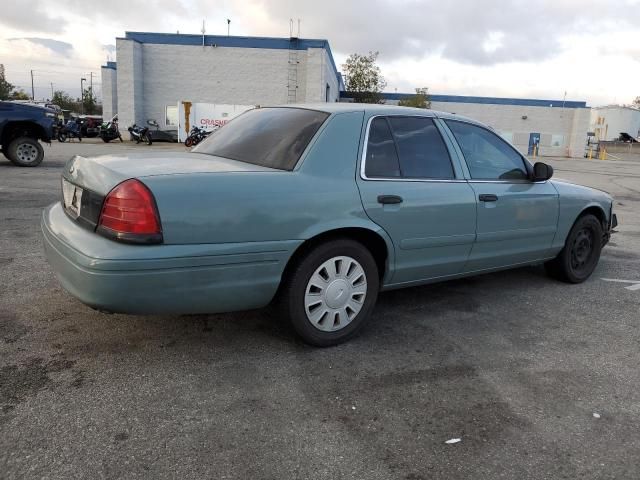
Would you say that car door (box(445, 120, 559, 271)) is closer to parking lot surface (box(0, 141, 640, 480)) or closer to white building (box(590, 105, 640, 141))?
parking lot surface (box(0, 141, 640, 480))

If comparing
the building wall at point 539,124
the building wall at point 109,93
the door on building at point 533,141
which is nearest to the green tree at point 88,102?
the building wall at point 109,93

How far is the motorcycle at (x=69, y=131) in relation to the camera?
28156mm

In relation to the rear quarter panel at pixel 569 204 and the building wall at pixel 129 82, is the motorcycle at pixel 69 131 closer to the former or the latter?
the building wall at pixel 129 82

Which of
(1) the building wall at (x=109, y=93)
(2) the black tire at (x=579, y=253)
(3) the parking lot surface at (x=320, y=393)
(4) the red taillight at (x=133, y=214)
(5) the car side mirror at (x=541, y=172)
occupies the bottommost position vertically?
(3) the parking lot surface at (x=320, y=393)

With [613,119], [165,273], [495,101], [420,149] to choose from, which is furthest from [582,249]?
[613,119]

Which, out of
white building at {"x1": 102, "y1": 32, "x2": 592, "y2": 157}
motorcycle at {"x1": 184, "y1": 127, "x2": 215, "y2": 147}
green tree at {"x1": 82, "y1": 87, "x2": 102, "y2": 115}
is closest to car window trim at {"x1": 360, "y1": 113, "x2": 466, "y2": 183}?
motorcycle at {"x1": 184, "y1": 127, "x2": 215, "y2": 147}

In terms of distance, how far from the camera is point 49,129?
1282 centimetres

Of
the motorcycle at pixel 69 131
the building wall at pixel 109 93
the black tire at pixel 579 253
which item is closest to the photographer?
the black tire at pixel 579 253

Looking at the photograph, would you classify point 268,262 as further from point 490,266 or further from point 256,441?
→ point 490,266

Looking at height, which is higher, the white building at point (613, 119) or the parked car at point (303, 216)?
the white building at point (613, 119)

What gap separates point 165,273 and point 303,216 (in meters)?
0.86

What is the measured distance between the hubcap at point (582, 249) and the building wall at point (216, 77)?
97.0 feet

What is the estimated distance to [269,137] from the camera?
12.3 feet

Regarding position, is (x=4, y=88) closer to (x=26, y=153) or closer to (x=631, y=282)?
(x=26, y=153)
